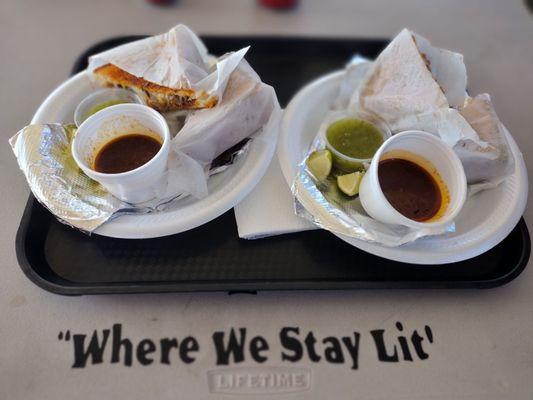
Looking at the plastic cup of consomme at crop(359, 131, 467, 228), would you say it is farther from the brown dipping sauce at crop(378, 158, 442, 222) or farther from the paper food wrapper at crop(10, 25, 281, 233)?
the paper food wrapper at crop(10, 25, 281, 233)

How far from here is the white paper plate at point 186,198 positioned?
0.93m

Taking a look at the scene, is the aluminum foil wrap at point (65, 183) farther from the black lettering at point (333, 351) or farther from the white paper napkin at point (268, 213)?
the black lettering at point (333, 351)

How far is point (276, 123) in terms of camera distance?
1.09m

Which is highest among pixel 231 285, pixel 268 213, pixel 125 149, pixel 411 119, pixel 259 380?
pixel 411 119

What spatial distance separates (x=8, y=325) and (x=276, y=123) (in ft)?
2.76

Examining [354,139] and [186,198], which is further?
[354,139]

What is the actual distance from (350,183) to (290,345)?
43cm

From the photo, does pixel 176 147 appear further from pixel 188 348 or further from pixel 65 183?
pixel 188 348

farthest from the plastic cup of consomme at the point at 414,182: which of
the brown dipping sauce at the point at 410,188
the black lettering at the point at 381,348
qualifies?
the black lettering at the point at 381,348

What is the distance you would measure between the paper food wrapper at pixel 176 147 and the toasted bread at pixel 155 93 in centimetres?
2

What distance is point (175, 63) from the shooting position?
3.28 feet

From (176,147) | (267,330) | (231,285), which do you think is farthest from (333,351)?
(176,147)

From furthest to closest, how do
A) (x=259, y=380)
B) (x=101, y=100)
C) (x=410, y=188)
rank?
1. (x=101, y=100)
2. (x=410, y=188)
3. (x=259, y=380)

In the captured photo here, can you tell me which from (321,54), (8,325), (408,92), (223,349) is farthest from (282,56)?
(8,325)
